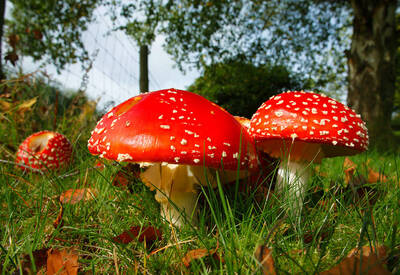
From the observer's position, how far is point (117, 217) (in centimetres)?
136

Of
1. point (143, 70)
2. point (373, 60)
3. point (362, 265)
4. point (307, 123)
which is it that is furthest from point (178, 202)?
point (373, 60)

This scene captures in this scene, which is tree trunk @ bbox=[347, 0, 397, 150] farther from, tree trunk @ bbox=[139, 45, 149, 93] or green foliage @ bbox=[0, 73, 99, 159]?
green foliage @ bbox=[0, 73, 99, 159]

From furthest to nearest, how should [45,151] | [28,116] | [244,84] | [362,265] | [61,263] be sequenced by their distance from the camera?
[244,84]
[28,116]
[45,151]
[61,263]
[362,265]

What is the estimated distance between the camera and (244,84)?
821cm

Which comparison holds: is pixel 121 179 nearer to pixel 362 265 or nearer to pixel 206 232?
pixel 206 232

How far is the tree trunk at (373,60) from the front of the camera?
515cm

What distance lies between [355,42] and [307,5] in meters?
3.58

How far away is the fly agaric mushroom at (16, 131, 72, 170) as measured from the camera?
221 centimetres

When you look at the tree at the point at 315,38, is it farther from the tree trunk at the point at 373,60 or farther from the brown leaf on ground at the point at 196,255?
the brown leaf on ground at the point at 196,255

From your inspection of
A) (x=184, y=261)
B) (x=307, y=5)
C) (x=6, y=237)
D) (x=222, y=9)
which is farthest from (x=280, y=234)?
(x=307, y=5)

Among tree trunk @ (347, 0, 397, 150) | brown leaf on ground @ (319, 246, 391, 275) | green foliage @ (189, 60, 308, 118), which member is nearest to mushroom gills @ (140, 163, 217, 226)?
brown leaf on ground @ (319, 246, 391, 275)

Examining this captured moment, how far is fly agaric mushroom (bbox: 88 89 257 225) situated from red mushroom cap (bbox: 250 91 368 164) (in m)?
0.15

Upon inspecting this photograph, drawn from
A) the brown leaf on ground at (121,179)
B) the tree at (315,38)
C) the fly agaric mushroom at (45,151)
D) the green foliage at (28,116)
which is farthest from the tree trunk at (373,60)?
the fly agaric mushroom at (45,151)

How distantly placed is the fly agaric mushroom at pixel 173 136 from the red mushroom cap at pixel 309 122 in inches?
5.7
